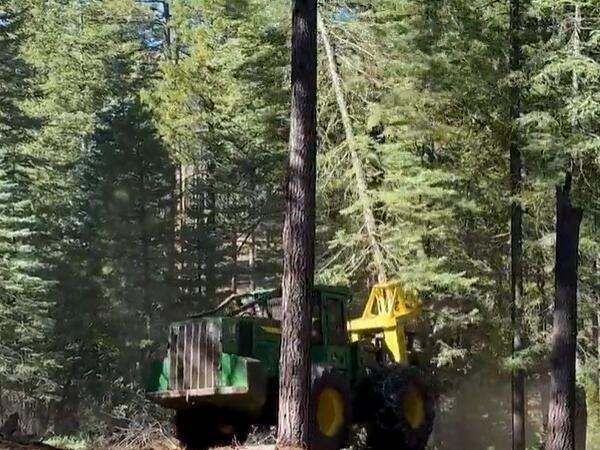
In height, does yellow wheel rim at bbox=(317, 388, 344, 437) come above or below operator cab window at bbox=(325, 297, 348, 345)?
below

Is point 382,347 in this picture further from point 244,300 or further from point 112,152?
point 112,152

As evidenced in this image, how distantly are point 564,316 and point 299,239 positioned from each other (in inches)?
216

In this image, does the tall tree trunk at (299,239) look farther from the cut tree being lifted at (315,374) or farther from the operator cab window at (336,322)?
the operator cab window at (336,322)

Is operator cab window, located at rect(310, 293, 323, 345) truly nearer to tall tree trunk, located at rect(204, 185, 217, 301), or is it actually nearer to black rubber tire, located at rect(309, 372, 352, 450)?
black rubber tire, located at rect(309, 372, 352, 450)

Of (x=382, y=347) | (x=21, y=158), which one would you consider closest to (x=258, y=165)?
(x=21, y=158)

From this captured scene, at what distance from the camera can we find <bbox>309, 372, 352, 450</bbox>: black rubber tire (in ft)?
34.4

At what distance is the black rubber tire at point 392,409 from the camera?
11.8 m

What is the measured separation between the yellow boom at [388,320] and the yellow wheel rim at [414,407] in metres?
0.85

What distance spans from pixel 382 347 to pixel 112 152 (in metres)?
15.9

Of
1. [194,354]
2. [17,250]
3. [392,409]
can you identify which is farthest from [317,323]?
[17,250]

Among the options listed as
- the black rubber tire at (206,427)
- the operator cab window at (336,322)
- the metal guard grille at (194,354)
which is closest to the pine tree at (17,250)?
the black rubber tire at (206,427)

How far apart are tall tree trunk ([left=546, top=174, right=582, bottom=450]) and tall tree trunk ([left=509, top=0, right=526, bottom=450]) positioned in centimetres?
217

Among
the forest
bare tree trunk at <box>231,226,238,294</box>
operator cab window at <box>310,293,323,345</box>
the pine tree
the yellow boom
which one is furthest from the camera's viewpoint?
bare tree trunk at <box>231,226,238,294</box>

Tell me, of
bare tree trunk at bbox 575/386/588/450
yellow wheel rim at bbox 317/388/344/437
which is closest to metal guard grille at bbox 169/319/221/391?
yellow wheel rim at bbox 317/388/344/437
